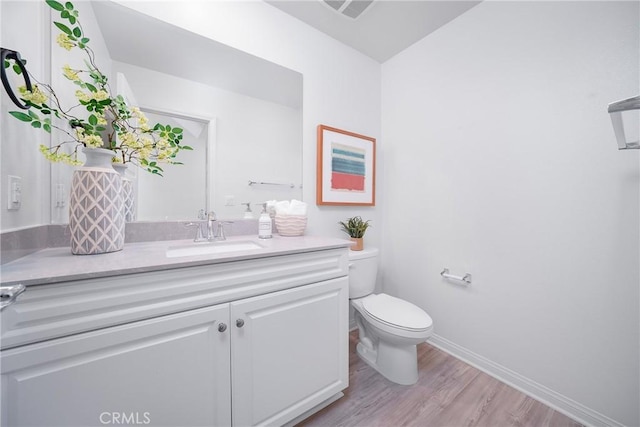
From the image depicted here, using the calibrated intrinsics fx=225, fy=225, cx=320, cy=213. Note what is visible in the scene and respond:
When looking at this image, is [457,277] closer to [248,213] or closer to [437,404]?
[437,404]

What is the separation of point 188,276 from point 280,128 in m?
1.18

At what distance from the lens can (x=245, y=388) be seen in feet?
2.93

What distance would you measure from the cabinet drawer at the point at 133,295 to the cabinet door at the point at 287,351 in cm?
7

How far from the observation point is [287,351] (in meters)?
1.00

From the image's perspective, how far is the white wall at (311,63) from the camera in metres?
1.28

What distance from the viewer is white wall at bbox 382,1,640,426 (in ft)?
3.41

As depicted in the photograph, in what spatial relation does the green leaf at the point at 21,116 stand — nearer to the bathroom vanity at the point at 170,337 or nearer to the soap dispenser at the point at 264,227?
the bathroom vanity at the point at 170,337

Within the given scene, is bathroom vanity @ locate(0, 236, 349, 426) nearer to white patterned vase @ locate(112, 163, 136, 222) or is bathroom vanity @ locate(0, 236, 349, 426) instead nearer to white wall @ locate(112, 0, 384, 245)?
white patterned vase @ locate(112, 163, 136, 222)

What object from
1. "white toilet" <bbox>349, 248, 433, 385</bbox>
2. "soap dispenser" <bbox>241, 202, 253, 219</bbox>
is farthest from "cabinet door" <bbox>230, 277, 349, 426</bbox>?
"soap dispenser" <bbox>241, 202, 253, 219</bbox>

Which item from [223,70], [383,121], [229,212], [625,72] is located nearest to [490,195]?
[625,72]

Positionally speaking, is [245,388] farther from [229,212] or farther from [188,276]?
[229,212]

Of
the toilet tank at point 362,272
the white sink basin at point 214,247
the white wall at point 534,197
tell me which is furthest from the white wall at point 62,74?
the white wall at point 534,197

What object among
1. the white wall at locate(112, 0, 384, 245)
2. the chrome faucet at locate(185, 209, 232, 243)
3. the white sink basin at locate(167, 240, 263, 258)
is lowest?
the white sink basin at locate(167, 240, 263, 258)

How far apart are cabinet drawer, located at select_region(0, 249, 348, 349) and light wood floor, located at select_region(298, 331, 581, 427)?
0.79 m
